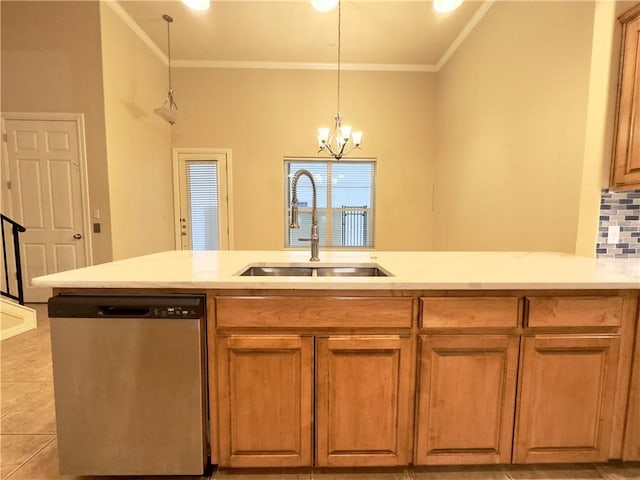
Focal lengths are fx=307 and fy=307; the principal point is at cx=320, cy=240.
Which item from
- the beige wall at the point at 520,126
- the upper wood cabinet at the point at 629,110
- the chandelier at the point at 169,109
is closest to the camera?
the upper wood cabinet at the point at 629,110

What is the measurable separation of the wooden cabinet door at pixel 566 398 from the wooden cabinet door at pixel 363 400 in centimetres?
51

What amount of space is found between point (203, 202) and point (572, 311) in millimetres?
4768

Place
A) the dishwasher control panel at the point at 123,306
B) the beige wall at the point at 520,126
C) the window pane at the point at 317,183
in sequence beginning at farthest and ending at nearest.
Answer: the window pane at the point at 317,183, the beige wall at the point at 520,126, the dishwasher control panel at the point at 123,306

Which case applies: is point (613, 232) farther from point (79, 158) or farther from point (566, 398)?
point (79, 158)

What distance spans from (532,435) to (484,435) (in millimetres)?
213

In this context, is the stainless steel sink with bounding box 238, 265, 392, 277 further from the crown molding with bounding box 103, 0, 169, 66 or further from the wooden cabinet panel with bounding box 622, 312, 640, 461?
the crown molding with bounding box 103, 0, 169, 66

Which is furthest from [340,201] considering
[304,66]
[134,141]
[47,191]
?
[47,191]

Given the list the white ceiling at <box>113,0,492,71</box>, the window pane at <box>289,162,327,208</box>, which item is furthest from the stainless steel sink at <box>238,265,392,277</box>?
the window pane at <box>289,162,327,208</box>

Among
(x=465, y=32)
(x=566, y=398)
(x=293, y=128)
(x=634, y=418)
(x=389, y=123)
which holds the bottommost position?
(x=634, y=418)

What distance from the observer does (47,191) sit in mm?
3436

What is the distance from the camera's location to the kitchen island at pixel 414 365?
1256 mm

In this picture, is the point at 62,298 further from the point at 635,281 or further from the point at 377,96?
the point at 377,96

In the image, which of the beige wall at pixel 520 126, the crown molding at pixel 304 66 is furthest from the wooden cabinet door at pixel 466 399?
the crown molding at pixel 304 66

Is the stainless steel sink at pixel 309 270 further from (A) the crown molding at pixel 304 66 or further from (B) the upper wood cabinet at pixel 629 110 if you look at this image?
(A) the crown molding at pixel 304 66
